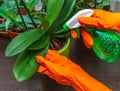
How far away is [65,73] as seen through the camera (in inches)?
19.5

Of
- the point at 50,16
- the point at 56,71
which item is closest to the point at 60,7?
the point at 50,16

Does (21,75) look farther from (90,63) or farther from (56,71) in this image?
(90,63)

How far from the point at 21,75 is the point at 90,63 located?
0.23m

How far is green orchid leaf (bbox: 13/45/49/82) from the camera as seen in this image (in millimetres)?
511

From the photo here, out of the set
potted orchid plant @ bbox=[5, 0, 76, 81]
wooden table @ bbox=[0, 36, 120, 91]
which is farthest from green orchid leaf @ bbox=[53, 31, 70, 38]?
wooden table @ bbox=[0, 36, 120, 91]

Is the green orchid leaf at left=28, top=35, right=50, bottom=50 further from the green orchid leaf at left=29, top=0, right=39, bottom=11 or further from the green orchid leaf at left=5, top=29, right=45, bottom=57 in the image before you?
the green orchid leaf at left=29, top=0, right=39, bottom=11

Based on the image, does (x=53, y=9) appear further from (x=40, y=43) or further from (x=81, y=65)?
(x=81, y=65)

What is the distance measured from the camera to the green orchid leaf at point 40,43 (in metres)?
0.53

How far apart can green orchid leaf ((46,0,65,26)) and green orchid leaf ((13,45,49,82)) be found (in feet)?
0.22

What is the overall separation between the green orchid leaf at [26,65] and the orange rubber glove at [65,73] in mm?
15

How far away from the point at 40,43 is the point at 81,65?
158 mm

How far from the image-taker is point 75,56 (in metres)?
0.67

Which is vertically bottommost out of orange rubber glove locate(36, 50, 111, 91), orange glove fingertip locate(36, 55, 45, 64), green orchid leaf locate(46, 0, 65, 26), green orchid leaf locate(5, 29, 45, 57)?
orange rubber glove locate(36, 50, 111, 91)

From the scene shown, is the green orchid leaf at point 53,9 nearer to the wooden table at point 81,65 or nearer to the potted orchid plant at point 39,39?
the potted orchid plant at point 39,39
